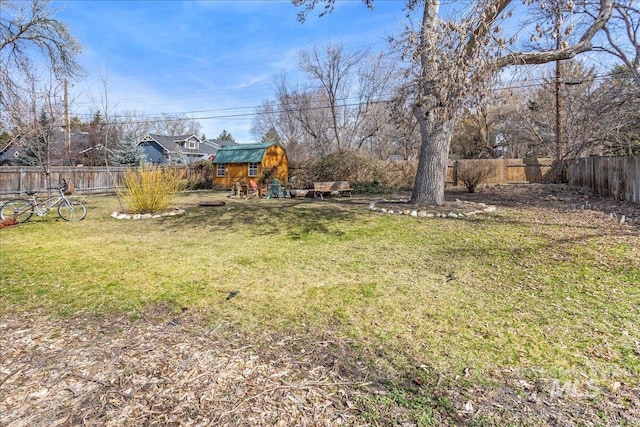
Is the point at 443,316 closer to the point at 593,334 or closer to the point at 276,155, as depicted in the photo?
the point at 593,334

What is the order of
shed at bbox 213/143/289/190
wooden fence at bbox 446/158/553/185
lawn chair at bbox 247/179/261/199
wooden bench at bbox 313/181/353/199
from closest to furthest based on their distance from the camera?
wooden bench at bbox 313/181/353/199
lawn chair at bbox 247/179/261/199
wooden fence at bbox 446/158/553/185
shed at bbox 213/143/289/190

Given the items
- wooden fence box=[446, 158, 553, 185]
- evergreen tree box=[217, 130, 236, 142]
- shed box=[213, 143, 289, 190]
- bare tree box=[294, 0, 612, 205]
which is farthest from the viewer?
evergreen tree box=[217, 130, 236, 142]

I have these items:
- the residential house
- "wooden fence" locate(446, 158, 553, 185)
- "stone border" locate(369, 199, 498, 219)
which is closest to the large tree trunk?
"stone border" locate(369, 199, 498, 219)

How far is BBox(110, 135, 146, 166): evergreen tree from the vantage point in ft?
86.7

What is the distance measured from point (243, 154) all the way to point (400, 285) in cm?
1798

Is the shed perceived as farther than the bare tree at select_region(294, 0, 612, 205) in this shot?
Yes

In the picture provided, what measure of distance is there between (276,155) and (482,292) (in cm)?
1782

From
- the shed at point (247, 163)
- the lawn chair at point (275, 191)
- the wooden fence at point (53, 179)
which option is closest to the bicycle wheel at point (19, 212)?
the wooden fence at point (53, 179)

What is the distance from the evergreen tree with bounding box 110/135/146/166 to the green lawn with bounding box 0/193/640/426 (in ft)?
69.5

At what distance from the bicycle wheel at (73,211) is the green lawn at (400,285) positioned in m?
1.60

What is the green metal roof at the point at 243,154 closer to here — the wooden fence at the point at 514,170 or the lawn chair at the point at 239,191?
the lawn chair at the point at 239,191

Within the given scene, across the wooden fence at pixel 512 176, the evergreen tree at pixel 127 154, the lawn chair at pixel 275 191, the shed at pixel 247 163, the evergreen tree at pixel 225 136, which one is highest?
the evergreen tree at pixel 225 136

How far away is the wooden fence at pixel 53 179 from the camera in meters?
15.4

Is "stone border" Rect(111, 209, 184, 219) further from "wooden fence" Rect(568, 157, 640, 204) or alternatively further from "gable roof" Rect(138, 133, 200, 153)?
"gable roof" Rect(138, 133, 200, 153)
